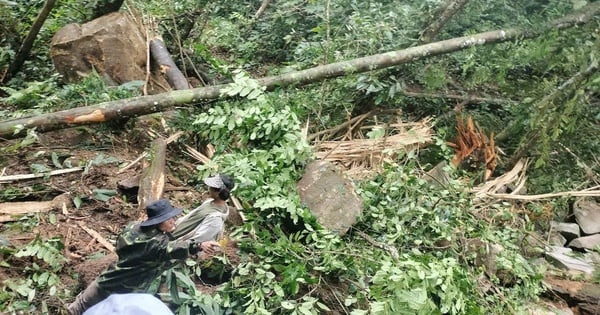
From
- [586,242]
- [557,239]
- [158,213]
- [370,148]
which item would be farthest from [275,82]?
[586,242]

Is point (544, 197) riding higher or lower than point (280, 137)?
lower

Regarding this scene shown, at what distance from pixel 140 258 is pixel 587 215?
18.2 feet

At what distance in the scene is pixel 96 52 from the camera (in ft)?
22.3

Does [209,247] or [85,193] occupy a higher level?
[209,247]

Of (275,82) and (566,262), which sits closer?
(566,262)

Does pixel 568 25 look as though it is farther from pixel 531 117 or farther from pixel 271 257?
pixel 271 257

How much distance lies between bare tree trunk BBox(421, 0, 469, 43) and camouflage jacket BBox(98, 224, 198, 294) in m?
4.31

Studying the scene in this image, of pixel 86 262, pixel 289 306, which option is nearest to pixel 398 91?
pixel 289 306

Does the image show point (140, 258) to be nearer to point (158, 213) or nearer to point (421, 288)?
point (158, 213)

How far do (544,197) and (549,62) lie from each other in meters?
1.77

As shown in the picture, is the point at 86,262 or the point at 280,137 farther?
the point at 280,137

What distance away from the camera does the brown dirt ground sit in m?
4.43

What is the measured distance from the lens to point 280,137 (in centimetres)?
514

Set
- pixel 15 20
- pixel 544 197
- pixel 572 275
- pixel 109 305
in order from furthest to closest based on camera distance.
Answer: pixel 15 20 → pixel 544 197 → pixel 572 275 → pixel 109 305
